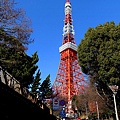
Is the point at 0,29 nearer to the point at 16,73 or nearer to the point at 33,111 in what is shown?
the point at 33,111

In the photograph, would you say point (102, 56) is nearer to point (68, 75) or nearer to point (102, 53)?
point (102, 53)

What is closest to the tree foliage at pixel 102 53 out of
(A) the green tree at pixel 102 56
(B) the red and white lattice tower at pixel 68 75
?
(A) the green tree at pixel 102 56

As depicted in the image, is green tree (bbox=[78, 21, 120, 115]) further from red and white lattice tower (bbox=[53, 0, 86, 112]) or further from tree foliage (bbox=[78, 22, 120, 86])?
red and white lattice tower (bbox=[53, 0, 86, 112])

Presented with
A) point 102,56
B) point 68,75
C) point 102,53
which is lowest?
point 102,56

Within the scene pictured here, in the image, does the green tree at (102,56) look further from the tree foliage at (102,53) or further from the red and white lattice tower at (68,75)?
the red and white lattice tower at (68,75)

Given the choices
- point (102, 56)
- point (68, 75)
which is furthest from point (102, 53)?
point (68, 75)

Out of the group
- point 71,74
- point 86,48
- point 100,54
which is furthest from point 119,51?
point 71,74

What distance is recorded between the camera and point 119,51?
18.7m

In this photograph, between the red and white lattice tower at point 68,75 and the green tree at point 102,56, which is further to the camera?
the red and white lattice tower at point 68,75

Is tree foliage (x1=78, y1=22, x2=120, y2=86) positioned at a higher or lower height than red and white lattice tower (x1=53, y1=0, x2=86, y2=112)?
lower

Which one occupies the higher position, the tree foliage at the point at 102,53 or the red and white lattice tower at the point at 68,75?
the red and white lattice tower at the point at 68,75

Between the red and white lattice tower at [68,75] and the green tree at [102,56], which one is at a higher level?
the red and white lattice tower at [68,75]

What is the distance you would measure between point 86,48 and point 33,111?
416 inches

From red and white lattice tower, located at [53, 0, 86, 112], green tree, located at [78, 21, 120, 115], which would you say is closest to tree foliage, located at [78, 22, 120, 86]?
green tree, located at [78, 21, 120, 115]
